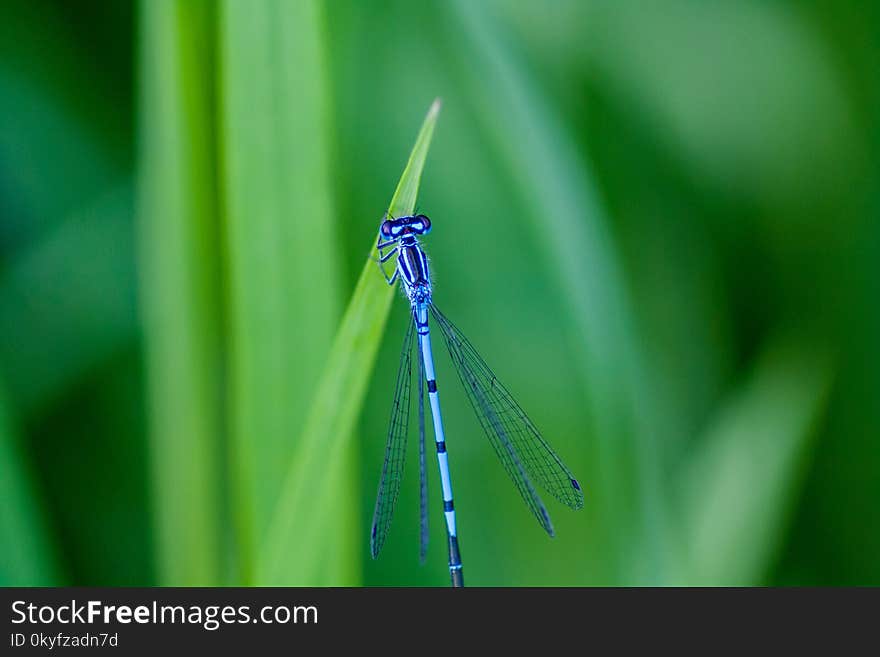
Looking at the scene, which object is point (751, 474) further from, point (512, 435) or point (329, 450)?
point (329, 450)

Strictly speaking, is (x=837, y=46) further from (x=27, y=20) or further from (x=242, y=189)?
(x=27, y=20)

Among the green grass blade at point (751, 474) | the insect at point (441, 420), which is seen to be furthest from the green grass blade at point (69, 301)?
the green grass blade at point (751, 474)

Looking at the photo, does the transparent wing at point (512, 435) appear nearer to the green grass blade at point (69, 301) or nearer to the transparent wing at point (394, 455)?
the transparent wing at point (394, 455)

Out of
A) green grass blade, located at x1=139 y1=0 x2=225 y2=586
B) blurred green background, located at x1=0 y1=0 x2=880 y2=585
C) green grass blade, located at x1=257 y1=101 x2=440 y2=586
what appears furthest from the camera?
blurred green background, located at x1=0 y1=0 x2=880 y2=585

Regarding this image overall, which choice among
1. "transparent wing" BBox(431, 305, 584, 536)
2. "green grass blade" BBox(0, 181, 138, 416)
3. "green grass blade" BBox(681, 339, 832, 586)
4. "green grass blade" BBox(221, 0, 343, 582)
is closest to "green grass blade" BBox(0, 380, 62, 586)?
"green grass blade" BBox(0, 181, 138, 416)

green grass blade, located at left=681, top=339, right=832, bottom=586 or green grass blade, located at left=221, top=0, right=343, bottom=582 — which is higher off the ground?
green grass blade, located at left=221, top=0, right=343, bottom=582

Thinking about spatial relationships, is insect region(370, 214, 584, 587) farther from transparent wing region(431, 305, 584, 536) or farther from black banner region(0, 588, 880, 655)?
black banner region(0, 588, 880, 655)
